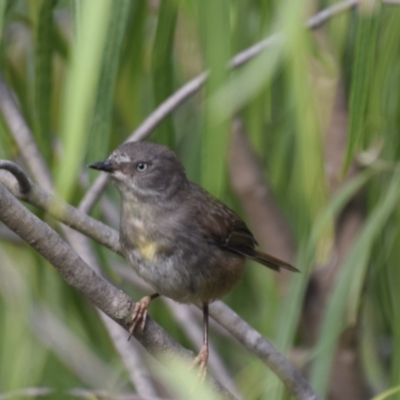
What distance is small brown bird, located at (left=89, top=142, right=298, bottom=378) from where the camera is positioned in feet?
8.98

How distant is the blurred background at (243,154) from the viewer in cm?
173

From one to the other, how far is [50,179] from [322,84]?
1.37 meters

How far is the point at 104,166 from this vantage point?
2.61 meters

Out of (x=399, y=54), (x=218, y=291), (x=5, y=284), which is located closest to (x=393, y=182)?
(x=399, y=54)

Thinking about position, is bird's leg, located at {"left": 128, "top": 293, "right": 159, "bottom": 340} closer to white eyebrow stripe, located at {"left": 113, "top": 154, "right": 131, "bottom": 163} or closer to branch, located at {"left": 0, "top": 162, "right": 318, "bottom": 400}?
branch, located at {"left": 0, "top": 162, "right": 318, "bottom": 400}

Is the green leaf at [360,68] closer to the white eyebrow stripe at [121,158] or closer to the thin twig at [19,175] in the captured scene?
the thin twig at [19,175]

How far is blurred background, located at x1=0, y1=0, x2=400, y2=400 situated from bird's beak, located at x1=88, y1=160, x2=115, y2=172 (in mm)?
65

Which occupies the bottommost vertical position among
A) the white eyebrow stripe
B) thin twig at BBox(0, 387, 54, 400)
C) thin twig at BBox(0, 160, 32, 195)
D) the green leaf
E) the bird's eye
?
thin twig at BBox(0, 387, 54, 400)

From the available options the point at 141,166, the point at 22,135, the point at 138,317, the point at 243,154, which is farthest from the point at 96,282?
the point at 243,154

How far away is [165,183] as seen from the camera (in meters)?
3.03

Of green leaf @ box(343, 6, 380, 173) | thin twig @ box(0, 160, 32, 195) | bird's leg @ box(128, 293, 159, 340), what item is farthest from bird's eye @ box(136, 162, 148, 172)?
green leaf @ box(343, 6, 380, 173)

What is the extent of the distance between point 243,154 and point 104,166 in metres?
1.26

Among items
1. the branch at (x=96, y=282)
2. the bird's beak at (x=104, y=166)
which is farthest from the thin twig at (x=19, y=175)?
the bird's beak at (x=104, y=166)

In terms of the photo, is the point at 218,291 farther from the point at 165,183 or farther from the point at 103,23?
the point at 103,23
